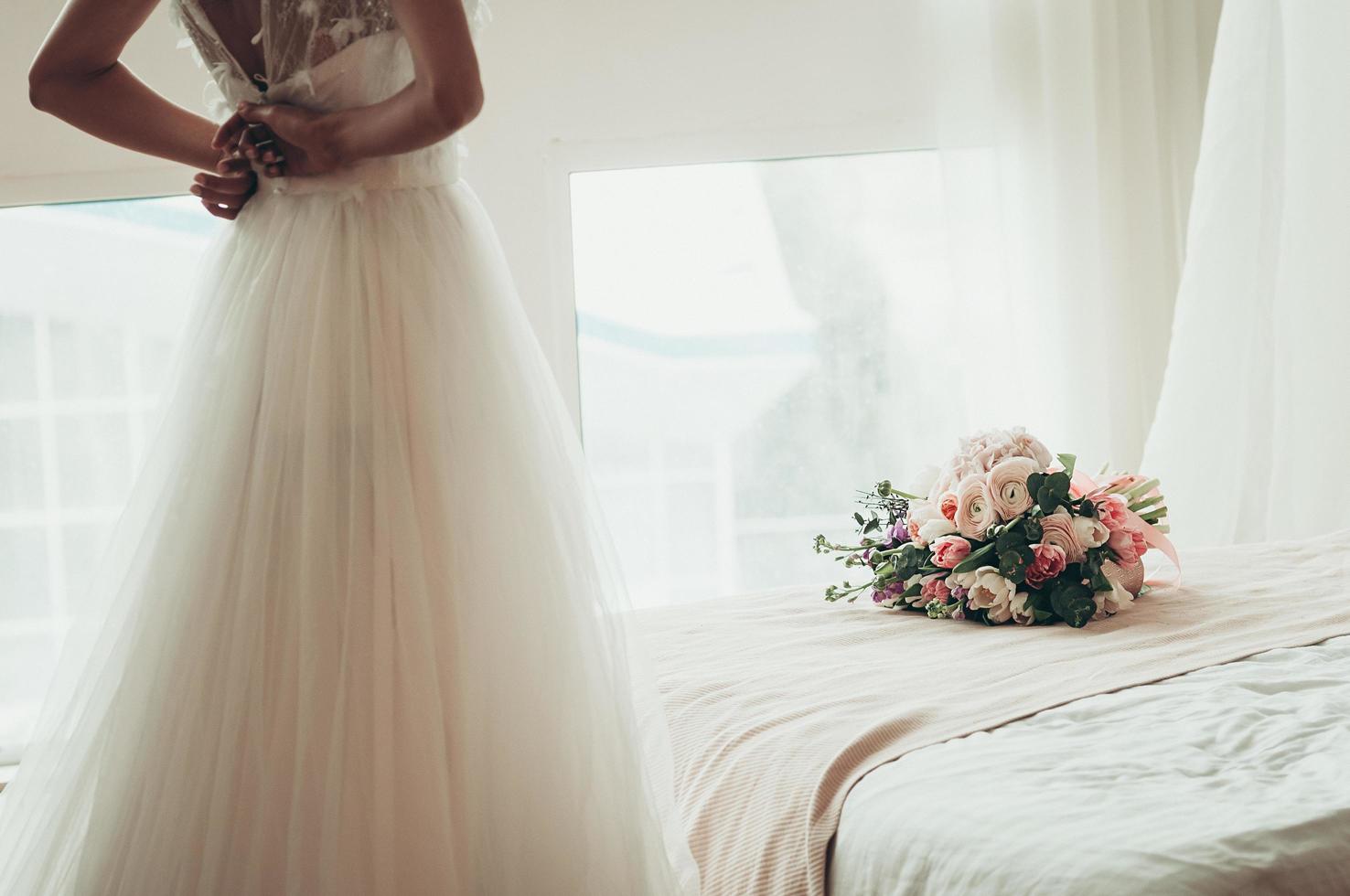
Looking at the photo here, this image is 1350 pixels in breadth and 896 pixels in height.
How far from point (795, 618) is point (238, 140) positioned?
43.9 inches

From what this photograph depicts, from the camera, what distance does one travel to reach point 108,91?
→ 1.23 meters

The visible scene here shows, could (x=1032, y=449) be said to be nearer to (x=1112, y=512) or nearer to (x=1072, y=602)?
(x=1112, y=512)

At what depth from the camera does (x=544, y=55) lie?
A: 11.7 ft

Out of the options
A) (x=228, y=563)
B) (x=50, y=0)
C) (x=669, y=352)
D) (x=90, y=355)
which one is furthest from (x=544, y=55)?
(x=228, y=563)

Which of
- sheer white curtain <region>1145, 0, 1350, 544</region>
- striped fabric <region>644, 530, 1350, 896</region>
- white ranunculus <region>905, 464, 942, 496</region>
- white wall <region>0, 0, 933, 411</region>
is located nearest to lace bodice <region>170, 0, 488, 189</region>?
striped fabric <region>644, 530, 1350, 896</region>

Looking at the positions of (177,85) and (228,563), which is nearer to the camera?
(228,563)

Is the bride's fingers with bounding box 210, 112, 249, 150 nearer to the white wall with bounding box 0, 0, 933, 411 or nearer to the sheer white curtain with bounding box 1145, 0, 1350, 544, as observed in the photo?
the sheer white curtain with bounding box 1145, 0, 1350, 544

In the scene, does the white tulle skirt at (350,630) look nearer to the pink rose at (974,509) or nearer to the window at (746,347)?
the pink rose at (974,509)

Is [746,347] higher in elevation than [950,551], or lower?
higher

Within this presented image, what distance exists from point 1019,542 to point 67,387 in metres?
3.14

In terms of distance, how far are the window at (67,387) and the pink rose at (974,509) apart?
9.10 ft

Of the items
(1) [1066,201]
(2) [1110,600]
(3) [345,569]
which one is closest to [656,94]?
(1) [1066,201]

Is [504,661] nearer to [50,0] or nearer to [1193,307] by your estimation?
[1193,307]

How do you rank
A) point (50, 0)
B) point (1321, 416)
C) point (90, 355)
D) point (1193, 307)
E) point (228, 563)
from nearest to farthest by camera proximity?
1. point (228, 563)
2. point (1321, 416)
3. point (1193, 307)
4. point (50, 0)
5. point (90, 355)
